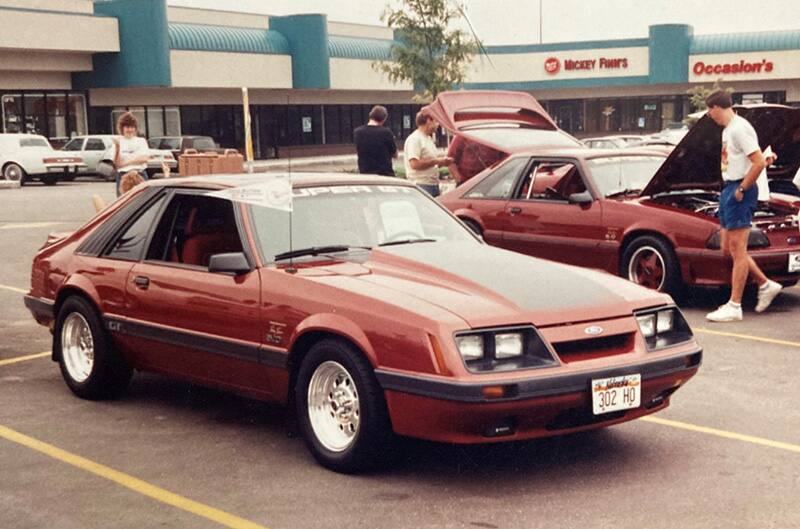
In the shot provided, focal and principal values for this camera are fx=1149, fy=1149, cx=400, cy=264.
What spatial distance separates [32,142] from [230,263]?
31.6m

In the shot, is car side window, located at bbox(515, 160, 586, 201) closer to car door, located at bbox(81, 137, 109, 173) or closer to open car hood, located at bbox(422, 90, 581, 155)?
open car hood, located at bbox(422, 90, 581, 155)

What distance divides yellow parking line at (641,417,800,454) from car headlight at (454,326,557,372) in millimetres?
1436

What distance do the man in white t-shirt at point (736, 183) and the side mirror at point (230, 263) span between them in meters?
4.60

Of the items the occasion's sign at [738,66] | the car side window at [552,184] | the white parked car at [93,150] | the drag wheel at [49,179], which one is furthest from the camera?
the occasion's sign at [738,66]

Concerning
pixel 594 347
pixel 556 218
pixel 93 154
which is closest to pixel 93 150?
pixel 93 154

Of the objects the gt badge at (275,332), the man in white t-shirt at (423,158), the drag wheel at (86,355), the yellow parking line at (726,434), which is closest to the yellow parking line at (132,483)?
the drag wheel at (86,355)

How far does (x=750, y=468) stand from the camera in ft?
17.5

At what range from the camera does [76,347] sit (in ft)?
23.0

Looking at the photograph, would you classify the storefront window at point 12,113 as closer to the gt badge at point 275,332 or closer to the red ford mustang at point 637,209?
the red ford mustang at point 637,209

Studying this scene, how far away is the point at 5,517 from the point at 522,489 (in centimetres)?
220

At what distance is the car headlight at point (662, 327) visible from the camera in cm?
545

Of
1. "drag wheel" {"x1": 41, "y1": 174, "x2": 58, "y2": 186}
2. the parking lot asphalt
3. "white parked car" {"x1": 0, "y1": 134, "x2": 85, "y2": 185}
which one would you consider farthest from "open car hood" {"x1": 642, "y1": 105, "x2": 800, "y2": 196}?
"drag wheel" {"x1": 41, "y1": 174, "x2": 58, "y2": 186}

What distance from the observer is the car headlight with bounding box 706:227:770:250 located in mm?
9625

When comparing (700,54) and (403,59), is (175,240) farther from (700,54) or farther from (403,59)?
(700,54)
